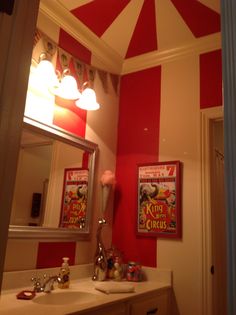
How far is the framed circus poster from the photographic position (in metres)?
2.14

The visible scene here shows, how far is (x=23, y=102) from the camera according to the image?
0.70 meters

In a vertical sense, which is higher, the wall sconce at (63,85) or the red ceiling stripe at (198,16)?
the red ceiling stripe at (198,16)

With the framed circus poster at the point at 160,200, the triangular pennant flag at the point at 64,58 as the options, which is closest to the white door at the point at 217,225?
the framed circus poster at the point at 160,200

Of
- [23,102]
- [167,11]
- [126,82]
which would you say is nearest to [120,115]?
[126,82]

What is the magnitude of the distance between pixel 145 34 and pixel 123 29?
179mm

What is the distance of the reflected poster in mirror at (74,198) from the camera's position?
6.68 ft

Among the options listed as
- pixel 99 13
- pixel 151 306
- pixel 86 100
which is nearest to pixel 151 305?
pixel 151 306

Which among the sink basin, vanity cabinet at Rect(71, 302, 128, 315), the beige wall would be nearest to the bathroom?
the beige wall

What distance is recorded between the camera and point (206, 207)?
2.04 meters

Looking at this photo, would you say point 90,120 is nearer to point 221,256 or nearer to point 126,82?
point 126,82

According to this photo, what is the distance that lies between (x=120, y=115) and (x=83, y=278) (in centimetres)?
139

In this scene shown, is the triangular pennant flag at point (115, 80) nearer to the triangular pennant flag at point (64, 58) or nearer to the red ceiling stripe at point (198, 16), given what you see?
the triangular pennant flag at point (64, 58)

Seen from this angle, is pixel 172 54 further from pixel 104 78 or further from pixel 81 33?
pixel 81 33

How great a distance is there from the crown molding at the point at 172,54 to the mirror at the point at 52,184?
0.87 metres
